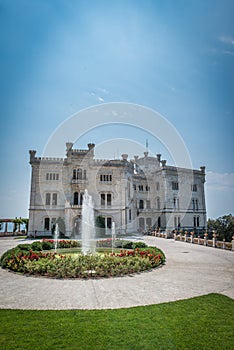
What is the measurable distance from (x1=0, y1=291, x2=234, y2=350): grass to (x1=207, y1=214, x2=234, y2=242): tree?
3578 cm

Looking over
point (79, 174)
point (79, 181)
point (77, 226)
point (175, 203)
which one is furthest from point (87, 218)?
point (175, 203)

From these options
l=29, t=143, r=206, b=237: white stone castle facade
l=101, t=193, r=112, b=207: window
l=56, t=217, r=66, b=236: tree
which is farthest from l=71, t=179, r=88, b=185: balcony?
l=56, t=217, r=66, b=236: tree

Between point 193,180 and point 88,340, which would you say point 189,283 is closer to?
point 88,340

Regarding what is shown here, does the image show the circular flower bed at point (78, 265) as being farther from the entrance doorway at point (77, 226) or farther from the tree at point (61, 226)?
the entrance doorway at point (77, 226)

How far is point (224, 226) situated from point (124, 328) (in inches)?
1743

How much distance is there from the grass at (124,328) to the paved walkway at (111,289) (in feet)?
2.34

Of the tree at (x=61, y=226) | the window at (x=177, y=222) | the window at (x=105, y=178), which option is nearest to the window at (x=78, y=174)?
the window at (x=105, y=178)

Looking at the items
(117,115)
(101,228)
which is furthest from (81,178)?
(117,115)

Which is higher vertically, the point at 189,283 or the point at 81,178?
the point at 81,178

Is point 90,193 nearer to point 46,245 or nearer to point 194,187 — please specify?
point 46,245

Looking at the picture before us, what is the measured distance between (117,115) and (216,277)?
19.9 meters

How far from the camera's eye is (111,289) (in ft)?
29.0

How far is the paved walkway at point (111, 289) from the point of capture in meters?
7.43

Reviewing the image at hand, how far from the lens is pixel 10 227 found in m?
40.5
